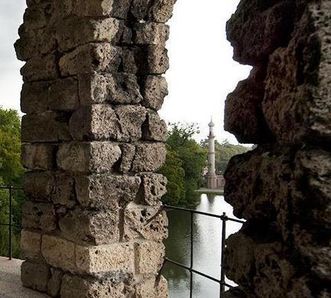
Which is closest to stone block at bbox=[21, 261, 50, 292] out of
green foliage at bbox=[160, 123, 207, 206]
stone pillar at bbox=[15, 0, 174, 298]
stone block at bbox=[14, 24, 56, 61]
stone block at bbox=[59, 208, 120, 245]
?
stone pillar at bbox=[15, 0, 174, 298]

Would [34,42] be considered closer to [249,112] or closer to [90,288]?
[90,288]

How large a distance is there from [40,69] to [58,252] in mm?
1582

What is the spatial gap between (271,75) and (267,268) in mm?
551

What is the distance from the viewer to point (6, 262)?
17.9 ft

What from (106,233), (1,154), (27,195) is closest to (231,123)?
(106,233)

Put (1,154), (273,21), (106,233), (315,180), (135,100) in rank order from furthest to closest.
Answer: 1. (1,154)
2. (135,100)
3. (106,233)
4. (273,21)
5. (315,180)

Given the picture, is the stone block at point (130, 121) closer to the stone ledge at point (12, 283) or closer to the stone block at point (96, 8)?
the stone block at point (96, 8)

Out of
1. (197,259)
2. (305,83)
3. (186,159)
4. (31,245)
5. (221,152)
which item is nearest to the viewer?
(305,83)

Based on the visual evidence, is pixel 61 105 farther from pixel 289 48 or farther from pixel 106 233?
pixel 289 48

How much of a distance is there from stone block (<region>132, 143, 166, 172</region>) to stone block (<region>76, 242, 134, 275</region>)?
2.04ft

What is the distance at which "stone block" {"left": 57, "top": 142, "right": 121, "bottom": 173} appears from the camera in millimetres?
3820

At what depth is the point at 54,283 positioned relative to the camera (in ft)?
13.7

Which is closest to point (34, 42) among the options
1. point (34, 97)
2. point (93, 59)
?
point (34, 97)

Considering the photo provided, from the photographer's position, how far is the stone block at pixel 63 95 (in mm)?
4039
